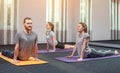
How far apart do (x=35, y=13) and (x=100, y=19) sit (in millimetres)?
3144

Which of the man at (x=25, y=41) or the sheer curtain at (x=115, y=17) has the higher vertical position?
the sheer curtain at (x=115, y=17)

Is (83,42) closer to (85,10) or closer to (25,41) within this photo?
(25,41)

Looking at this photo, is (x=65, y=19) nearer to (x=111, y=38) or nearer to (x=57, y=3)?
(x=57, y=3)

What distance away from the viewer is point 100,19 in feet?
32.7

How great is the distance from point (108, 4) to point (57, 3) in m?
2.63

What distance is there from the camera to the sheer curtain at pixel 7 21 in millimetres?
7789

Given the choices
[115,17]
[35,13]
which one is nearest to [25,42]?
[35,13]

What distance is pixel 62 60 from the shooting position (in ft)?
13.9

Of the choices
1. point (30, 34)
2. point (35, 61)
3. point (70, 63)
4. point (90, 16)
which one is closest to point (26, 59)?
point (35, 61)

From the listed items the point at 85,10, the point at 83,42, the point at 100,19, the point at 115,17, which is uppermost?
the point at 85,10

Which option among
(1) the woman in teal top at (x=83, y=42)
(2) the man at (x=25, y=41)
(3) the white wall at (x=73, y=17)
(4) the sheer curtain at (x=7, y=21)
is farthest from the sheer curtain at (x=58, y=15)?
(2) the man at (x=25, y=41)

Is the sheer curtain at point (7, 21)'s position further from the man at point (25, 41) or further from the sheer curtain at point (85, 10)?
the man at point (25, 41)

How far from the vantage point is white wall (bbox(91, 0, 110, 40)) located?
9797mm

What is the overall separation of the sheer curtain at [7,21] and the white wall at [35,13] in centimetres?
21
